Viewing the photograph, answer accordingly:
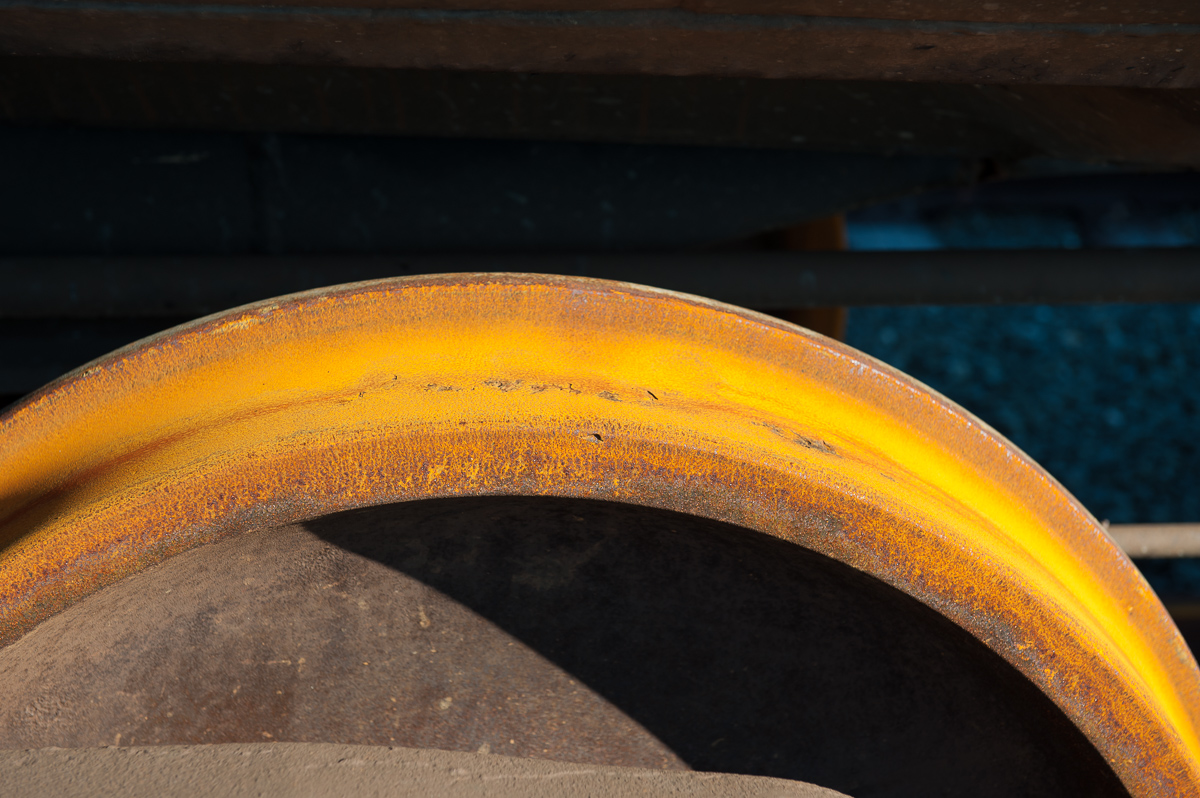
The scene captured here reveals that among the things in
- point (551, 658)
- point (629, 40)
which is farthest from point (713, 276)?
point (551, 658)

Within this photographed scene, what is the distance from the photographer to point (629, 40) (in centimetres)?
98

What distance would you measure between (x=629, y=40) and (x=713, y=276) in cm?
57

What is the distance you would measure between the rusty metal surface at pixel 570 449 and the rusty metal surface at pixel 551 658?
0.26 feet

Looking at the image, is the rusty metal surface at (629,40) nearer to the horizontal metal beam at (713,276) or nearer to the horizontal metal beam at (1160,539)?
the horizontal metal beam at (713,276)

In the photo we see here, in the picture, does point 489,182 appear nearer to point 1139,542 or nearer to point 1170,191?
point 1139,542

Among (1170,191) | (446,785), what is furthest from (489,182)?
(1170,191)

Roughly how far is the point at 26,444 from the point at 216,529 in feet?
0.70

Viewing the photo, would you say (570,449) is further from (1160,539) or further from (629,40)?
(1160,539)

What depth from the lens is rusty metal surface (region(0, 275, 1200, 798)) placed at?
0.73 meters

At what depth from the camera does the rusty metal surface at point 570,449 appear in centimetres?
73

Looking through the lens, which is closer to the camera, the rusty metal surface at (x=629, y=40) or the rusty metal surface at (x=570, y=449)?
the rusty metal surface at (x=570, y=449)

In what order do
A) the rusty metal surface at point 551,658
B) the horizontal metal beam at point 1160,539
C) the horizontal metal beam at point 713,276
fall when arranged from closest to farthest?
the rusty metal surface at point 551,658, the horizontal metal beam at point 713,276, the horizontal metal beam at point 1160,539

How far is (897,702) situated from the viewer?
36.1 inches

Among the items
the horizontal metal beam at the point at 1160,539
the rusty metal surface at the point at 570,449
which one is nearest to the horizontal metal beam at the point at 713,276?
the horizontal metal beam at the point at 1160,539
